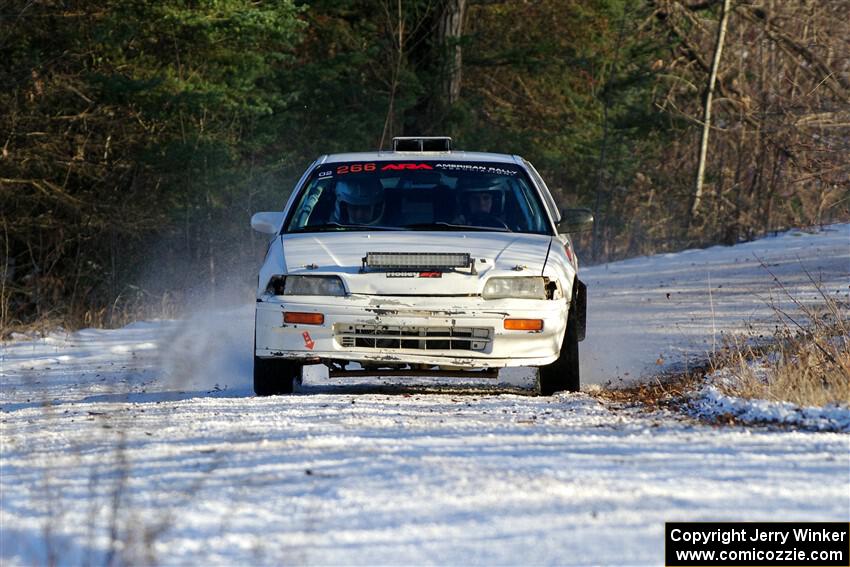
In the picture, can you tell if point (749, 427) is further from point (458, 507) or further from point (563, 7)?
point (563, 7)

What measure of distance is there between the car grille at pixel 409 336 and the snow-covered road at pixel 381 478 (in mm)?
331

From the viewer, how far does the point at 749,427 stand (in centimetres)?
643

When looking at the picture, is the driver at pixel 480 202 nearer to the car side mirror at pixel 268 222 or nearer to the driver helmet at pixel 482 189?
the driver helmet at pixel 482 189

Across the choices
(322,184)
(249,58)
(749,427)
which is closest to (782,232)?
(249,58)

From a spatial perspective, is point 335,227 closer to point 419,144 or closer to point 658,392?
point 419,144

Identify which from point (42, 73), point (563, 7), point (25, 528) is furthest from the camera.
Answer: point (563, 7)

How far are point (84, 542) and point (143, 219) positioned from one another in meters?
22.0

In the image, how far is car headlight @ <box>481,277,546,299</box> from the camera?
26.5 ft

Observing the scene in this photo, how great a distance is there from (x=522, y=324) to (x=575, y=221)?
146cm

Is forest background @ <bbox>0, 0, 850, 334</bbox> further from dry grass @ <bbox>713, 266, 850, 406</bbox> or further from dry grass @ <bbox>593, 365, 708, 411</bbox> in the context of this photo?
dry grass @ <bbox>593, 365, 708, 411</bbox>

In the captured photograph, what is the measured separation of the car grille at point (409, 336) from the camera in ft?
26.4

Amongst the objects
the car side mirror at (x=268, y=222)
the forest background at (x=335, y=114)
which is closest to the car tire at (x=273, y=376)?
the car side mirror at (x=268, y=222)

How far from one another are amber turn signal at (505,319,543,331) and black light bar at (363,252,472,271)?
438 millimetres

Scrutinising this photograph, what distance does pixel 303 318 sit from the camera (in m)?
8.07
